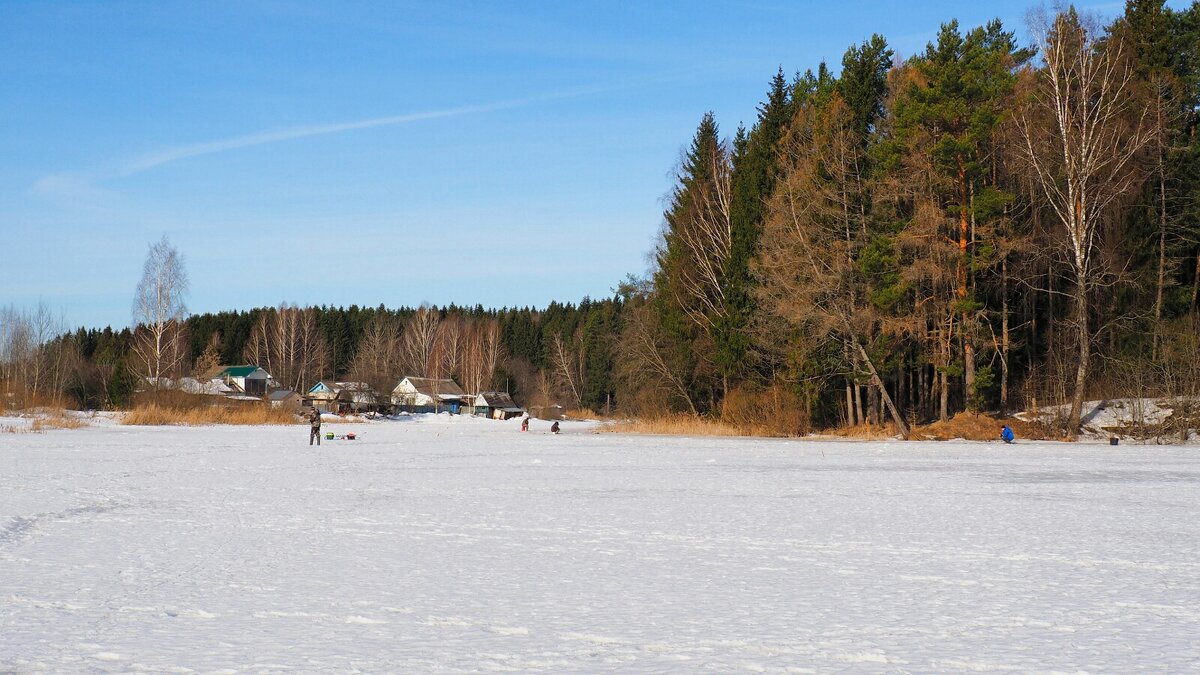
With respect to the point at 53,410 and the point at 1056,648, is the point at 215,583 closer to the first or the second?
the point at 1056,648

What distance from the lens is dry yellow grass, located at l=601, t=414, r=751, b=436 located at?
44.3 metres

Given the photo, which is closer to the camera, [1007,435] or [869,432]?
[1007,435]

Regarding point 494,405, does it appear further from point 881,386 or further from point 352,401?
point 881,386

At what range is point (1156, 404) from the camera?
34.0m

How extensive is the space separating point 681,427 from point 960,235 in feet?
51.3

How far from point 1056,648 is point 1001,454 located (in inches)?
881

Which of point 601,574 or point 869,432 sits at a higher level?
point 869,432

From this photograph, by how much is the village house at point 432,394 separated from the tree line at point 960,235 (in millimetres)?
65631

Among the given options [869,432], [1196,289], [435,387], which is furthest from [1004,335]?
[435,387]

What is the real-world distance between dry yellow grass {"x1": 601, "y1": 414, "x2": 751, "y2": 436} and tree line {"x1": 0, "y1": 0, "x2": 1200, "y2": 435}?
761 mm

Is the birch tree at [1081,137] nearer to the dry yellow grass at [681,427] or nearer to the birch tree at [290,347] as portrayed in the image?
the dry yellow grass at [681,427]

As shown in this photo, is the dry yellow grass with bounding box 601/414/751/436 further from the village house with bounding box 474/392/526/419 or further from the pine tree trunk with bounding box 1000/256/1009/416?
the village house with bounding box 474/392/526/419

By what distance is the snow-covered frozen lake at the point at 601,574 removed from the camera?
21.6ft

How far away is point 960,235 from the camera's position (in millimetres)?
36969
